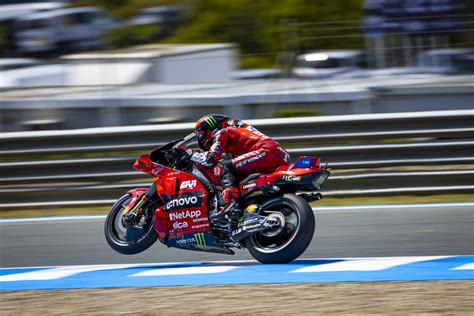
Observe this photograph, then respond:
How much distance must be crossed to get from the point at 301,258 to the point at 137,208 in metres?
1.51

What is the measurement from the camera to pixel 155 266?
24.4ft

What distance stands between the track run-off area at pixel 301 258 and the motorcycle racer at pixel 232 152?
744 millimetres

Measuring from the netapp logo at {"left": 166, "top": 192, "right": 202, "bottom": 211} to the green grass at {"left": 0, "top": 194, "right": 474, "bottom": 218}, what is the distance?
3.27 m

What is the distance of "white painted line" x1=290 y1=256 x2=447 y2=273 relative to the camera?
6.85 meters

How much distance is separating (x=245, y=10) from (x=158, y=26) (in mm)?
2014

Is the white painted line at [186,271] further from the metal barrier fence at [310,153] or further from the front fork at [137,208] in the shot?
the metal barrier fence at [310,153]

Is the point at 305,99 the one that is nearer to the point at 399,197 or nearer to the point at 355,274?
the point at 399,197

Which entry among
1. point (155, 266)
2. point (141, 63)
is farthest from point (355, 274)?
point (141, 63)

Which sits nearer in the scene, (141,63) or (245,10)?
(141,63)

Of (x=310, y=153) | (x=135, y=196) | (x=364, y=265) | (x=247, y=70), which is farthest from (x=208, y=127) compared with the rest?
(x=247, y=70)

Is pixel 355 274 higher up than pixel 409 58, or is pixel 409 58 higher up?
pixel 409 58

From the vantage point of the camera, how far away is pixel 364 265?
6992 mm

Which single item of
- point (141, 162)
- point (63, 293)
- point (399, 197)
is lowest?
point (399, 197)

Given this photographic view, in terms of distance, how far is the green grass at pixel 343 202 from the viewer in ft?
33.8
